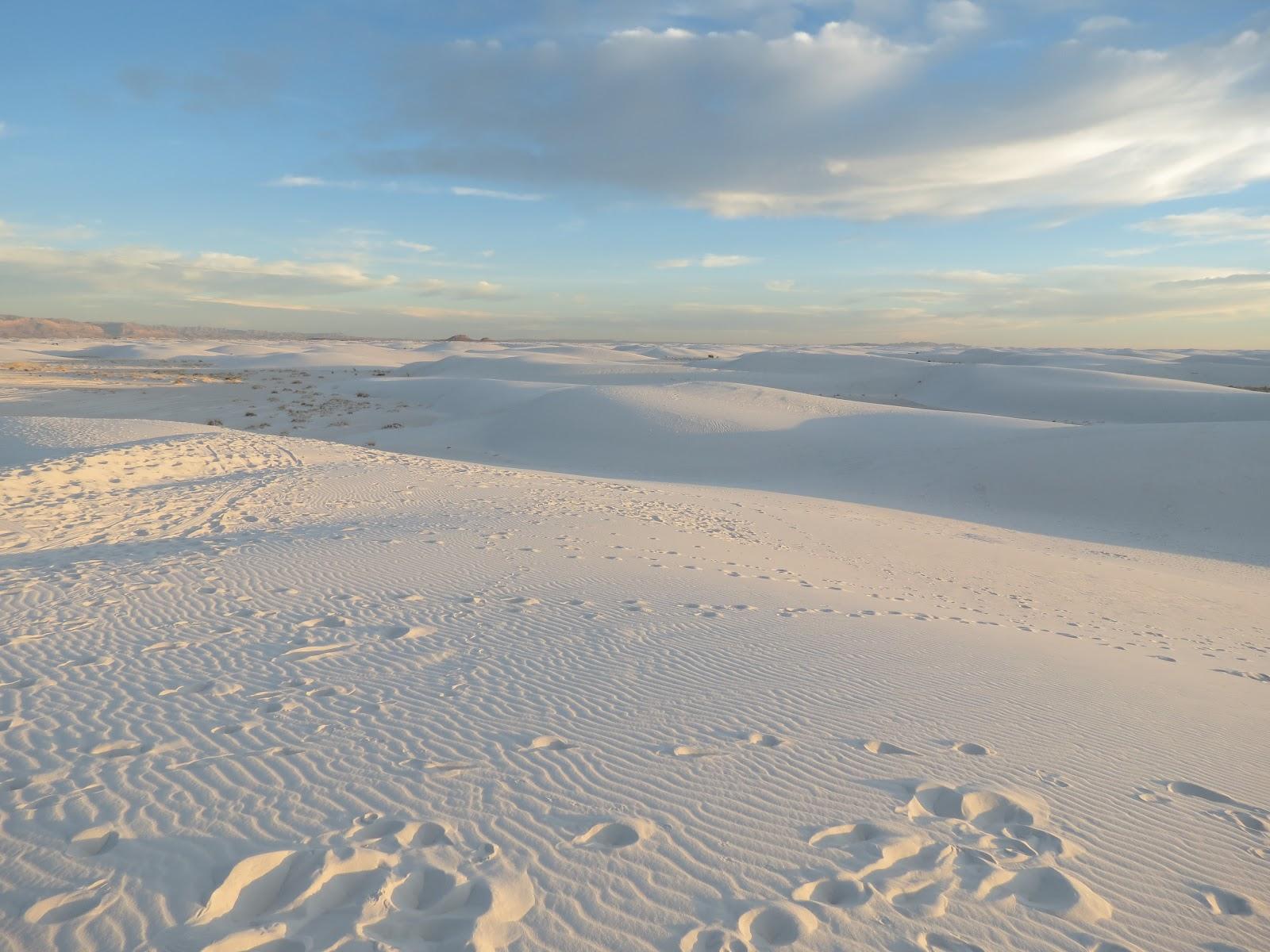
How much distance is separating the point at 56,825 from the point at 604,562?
5.50 meters

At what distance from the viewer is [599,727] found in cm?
415

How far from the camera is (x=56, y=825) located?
120 inches

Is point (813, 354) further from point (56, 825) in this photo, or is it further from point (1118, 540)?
point (56, 825)

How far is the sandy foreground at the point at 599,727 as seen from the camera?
2.73 meters

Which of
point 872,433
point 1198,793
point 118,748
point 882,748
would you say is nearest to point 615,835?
point 882,748

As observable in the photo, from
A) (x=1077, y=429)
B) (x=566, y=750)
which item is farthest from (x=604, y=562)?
(x=1077, y=429)

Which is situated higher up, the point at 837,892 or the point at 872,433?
the point at 872,433

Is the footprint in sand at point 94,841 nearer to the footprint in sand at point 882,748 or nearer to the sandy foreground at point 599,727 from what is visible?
the sandy foreground at point 599,727

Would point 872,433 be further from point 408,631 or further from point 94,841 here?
point 94,841

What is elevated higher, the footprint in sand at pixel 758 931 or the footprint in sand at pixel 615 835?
the footprint in sand at pixel 758 931

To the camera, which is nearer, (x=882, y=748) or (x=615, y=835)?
(x=615, y=835)

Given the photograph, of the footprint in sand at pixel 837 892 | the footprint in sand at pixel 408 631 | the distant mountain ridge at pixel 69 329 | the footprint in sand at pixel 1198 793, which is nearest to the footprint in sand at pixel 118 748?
the footprint in sand at pixel 408 631

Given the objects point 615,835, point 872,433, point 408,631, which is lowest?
point 408,631

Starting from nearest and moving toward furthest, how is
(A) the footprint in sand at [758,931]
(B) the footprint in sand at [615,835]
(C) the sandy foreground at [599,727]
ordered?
1. (A) the footprint in sand at [758,931]
2. (C) the sandy foreground at [599,727]
3. (B) the footprint in sand at [615,835]
